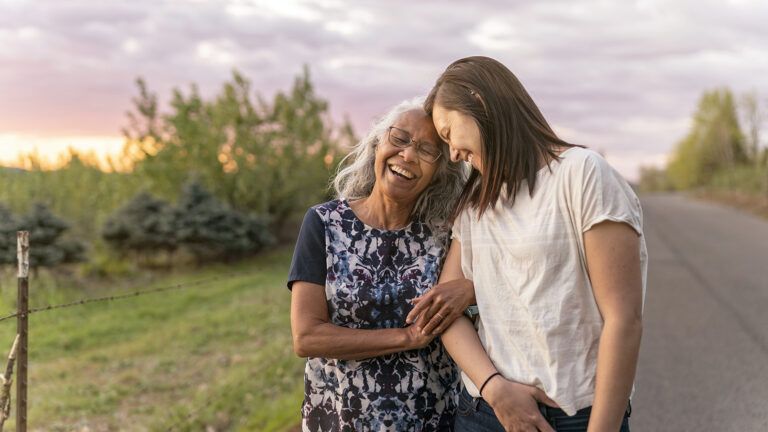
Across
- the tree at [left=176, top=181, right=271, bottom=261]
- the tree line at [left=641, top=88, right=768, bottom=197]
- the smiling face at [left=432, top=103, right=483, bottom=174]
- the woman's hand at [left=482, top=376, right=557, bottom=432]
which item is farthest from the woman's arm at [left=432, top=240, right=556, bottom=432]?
the tree line at [left=641, top=88, right=768, bottom=197]

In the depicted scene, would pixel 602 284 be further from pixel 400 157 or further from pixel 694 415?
pixel 694 415

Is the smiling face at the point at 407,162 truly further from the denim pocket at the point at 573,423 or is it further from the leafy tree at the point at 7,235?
the leafy tree at the point at 7,235

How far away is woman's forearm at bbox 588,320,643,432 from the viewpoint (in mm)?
1827

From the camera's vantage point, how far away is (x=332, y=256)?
2.45 meters

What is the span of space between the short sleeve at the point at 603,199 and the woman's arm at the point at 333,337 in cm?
73

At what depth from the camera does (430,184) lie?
256 centimetres

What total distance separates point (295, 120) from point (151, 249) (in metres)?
7.53

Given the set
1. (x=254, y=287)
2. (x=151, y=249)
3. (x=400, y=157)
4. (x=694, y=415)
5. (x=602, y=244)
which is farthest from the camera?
(x=151, y=249)

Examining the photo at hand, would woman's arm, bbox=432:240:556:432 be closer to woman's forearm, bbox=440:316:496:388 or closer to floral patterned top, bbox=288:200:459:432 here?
woman's forearm, bbox=440:316:496:388

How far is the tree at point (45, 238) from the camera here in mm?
14938

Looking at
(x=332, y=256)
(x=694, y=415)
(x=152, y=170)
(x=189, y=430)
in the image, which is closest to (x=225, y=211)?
(x=152, y=170)

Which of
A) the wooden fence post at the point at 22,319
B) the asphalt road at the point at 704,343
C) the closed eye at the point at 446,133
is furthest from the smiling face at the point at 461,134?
the asphalt road at the point at 704,343

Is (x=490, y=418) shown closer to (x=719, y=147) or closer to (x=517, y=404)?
(x=517, y=404)

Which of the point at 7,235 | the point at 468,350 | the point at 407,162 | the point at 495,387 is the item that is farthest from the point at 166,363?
the point at 495,387
